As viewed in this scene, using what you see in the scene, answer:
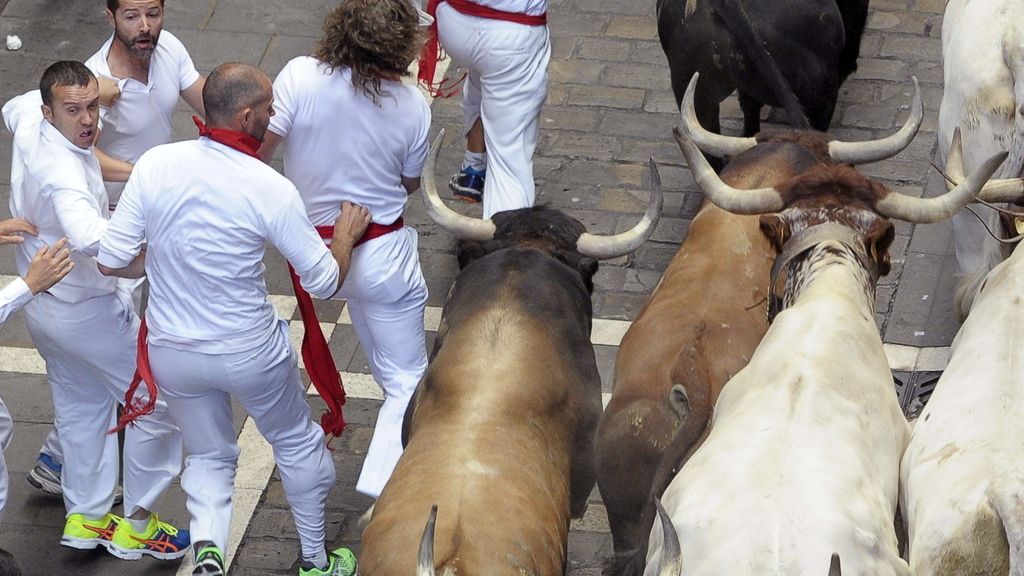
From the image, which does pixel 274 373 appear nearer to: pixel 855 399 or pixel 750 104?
pixel 855 399

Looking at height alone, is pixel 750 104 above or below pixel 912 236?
above

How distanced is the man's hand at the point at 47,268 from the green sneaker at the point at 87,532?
1.42 meters

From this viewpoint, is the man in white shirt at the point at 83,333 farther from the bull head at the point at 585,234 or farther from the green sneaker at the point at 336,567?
the bull head at the point at 585,234

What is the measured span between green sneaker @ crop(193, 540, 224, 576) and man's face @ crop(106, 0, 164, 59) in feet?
7.14

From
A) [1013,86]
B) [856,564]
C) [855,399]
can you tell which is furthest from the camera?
[1013,86]

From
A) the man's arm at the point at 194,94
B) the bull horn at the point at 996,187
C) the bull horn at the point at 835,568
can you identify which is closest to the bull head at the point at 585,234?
the bull horn at the point at 996,187

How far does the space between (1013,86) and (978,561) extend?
2878 mm

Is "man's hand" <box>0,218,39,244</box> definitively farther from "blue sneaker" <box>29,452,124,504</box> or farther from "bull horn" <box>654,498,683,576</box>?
"bull horn" <box>654,498,683,576</box>

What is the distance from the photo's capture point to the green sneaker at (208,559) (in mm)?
6148

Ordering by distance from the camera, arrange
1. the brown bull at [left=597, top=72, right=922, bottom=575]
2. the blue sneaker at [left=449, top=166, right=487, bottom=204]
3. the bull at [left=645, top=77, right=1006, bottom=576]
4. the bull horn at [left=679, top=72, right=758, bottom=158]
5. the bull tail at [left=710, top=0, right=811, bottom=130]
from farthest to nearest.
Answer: the blue sneaker at [left=449, top=166, right=487, bottom=204] < the bull tail at [left=710, top=0, right=811, bottom=130] < the bull horn at [left=679, top=72, right=758, bottom=158] < the brown bull at [left=597, top=72, right=922, bottom=575] < the bull at [left=645, top=77, right=1006, bottom=576]

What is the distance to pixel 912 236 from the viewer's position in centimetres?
870

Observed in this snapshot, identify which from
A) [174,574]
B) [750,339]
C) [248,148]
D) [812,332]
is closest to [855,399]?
[812,332]

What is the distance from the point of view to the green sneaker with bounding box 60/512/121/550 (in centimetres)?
669

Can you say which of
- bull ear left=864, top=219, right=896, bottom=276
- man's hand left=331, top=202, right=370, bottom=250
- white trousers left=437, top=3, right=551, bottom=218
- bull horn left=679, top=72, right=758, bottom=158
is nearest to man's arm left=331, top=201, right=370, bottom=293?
man's hand left=331, top=202, right=370, bottom=250
